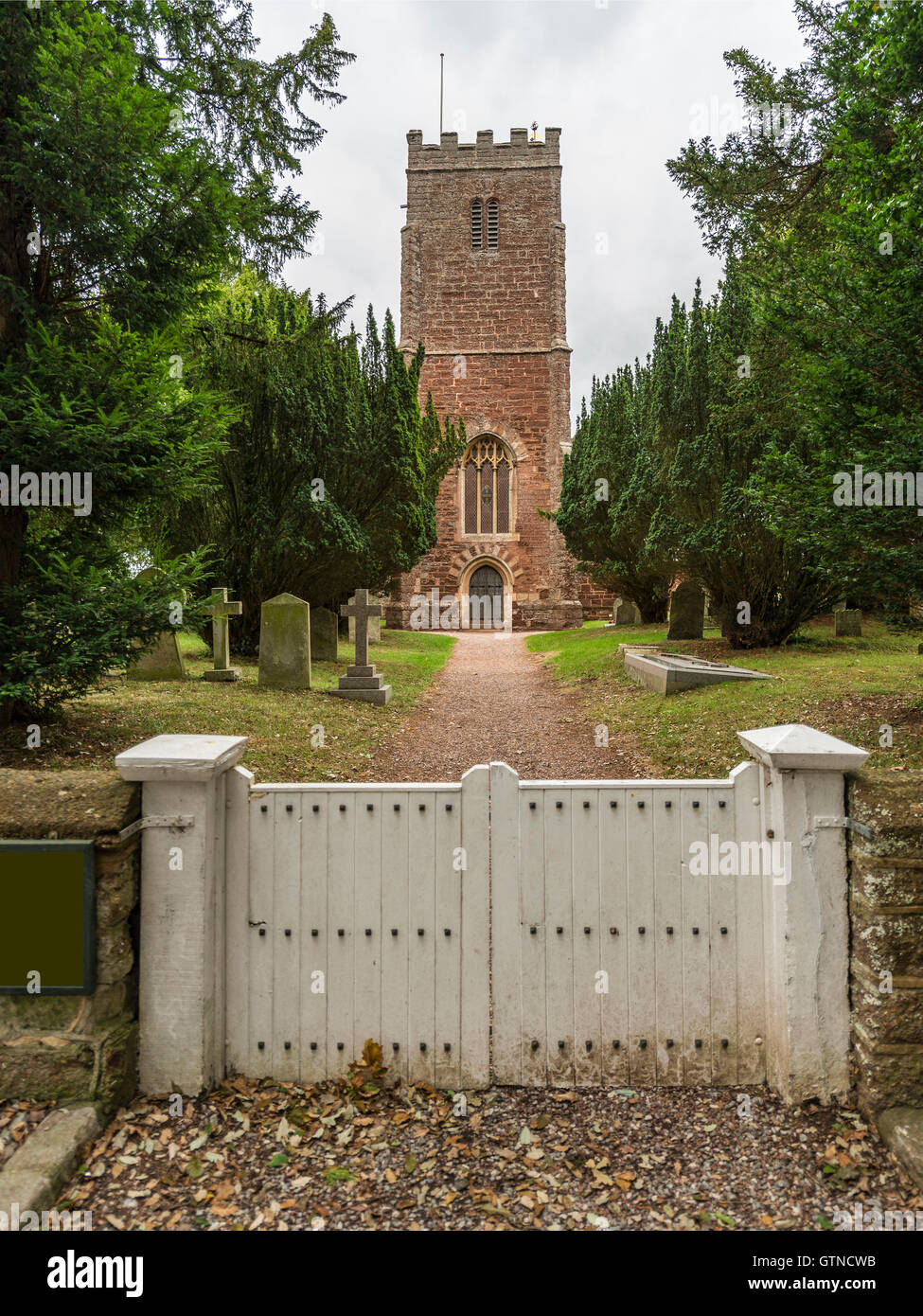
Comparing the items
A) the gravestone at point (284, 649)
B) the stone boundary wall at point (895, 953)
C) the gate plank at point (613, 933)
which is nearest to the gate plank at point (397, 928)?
the gate plank at point (613, 933)

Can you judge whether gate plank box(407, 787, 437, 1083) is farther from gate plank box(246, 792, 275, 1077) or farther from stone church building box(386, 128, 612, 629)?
stone church building box(386, 128, 612, 629)

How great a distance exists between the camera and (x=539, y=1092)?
3010 millimetres

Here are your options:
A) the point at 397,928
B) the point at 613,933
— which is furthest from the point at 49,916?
the point at 613,933

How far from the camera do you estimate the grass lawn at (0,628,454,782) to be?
6302 mm

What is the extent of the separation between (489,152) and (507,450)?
38.5 feet

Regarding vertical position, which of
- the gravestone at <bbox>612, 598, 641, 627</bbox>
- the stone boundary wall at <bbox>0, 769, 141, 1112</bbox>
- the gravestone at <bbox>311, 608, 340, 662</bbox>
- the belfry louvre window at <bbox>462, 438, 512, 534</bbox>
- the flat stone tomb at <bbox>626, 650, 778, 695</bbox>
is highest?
the belfry louvre window at <bbox>462, 438, 512, 534</bbox>

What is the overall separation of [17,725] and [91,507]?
2033mm

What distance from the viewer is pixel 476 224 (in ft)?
93.6

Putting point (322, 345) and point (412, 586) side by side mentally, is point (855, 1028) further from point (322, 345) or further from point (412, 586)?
point (412, 586)

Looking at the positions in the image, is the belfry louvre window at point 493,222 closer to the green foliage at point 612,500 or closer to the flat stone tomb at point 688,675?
the green foliage at point 612,500

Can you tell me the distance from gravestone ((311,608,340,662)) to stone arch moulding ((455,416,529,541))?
1515 cm

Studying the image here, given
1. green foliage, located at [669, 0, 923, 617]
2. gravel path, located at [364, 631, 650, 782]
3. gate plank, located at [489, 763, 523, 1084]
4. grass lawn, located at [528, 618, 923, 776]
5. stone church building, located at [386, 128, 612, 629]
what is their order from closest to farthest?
gate plank, located at [489, 763, 523, 1084] → green foliage, located at [669, 0, 923, 617] → grass lawn, located at [528, 618, 923, 776] → gravel path, located at [364, 631, 650, 782] → stone church building, located at [386, 128, 612, 629]

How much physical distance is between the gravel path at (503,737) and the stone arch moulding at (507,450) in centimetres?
1430

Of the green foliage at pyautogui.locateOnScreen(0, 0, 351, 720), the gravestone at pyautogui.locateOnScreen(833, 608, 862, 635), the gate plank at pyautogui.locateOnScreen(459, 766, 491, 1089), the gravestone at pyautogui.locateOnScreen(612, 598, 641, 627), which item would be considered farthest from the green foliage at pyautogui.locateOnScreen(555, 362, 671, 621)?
the gate plank at pyautogui.locateOnScreen(459, 766, 491, 1089)
